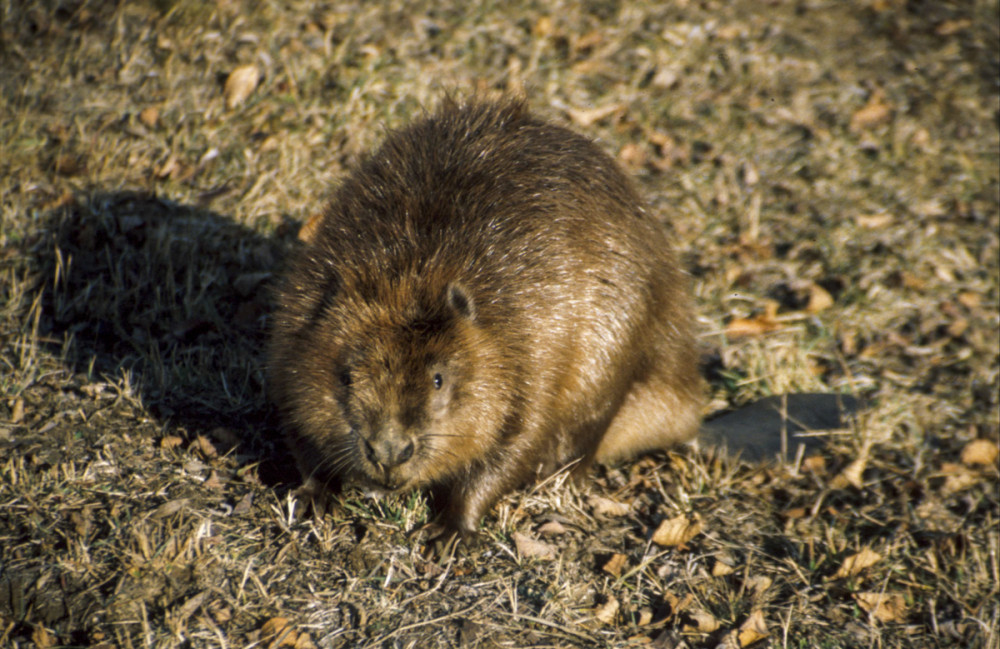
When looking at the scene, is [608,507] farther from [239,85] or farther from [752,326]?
[239,85]

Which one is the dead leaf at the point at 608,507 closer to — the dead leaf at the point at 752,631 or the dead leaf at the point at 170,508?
the dead leaf at the point at 752,631

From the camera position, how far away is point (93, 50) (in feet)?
17.9

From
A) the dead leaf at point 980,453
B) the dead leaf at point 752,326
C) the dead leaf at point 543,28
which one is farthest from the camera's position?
the dead leaf at point 543,28

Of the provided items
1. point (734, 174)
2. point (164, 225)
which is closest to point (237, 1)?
point (164, 225)

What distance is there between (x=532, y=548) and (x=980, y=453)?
227cm

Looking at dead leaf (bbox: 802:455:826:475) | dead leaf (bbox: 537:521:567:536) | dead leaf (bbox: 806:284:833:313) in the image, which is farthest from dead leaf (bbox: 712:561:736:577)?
dead leaf (bbox: 806:284:833:313)

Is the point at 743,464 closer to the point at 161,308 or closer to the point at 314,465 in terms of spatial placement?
the point at 314,465

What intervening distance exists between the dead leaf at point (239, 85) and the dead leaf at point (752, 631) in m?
4.12

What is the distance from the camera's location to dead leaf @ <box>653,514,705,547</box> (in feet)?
11.6

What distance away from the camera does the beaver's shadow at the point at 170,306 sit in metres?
3.78

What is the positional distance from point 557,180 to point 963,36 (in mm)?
4866

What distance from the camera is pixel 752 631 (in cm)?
315

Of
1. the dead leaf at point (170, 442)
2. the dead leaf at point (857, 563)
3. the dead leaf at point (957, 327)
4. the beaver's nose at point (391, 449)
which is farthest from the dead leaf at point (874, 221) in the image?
the dead leaf at point (170, 442)

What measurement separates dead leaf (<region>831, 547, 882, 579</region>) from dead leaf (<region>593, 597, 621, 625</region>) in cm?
93
